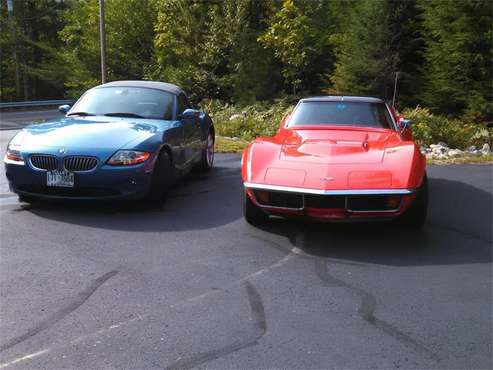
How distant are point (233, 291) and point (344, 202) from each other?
1.44 meters

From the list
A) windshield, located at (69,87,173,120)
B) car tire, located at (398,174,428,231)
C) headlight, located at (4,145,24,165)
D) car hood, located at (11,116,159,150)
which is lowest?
car tire, located at (398,174,428,231)

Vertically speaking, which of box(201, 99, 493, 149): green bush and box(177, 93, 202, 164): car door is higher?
box(177, 93, 202, 164): car door

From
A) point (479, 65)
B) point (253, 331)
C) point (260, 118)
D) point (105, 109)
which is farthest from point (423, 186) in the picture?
point (479, 65)

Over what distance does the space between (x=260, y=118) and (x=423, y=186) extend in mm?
10209

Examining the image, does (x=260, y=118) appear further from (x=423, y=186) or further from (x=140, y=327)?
(x=140, y=327)

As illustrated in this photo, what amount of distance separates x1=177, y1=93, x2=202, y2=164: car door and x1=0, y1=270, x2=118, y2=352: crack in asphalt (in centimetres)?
339

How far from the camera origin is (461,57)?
54.9 ft

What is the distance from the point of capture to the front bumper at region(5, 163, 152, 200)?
18.8ft

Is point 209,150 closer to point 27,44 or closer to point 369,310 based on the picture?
point 369,310

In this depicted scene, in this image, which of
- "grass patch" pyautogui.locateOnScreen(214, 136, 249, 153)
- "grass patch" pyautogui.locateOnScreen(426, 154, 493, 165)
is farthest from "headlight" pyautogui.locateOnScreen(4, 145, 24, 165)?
"grass patch" pyautogui.locateOnScreen(426, 154, 493, 165)

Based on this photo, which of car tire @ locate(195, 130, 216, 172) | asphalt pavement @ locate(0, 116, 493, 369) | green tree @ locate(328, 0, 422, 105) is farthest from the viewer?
green tree @ locate(328, 0, 422, 105)

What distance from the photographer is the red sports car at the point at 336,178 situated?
4.84 meters

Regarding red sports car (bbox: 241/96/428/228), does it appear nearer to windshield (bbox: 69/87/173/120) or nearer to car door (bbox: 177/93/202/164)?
car door (bbox: 177/93/202/164)

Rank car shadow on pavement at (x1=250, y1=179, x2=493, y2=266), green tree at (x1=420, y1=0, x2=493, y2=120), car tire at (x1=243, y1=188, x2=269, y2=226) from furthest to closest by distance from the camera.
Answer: green tree at (x1=420, y1=0, x2=493, y2=120)
car tire at (x1=243, y1=188, x2=269, y2=226)
car shadow on pavement at (x1=250, y1=179, x2=493, y2=266)
